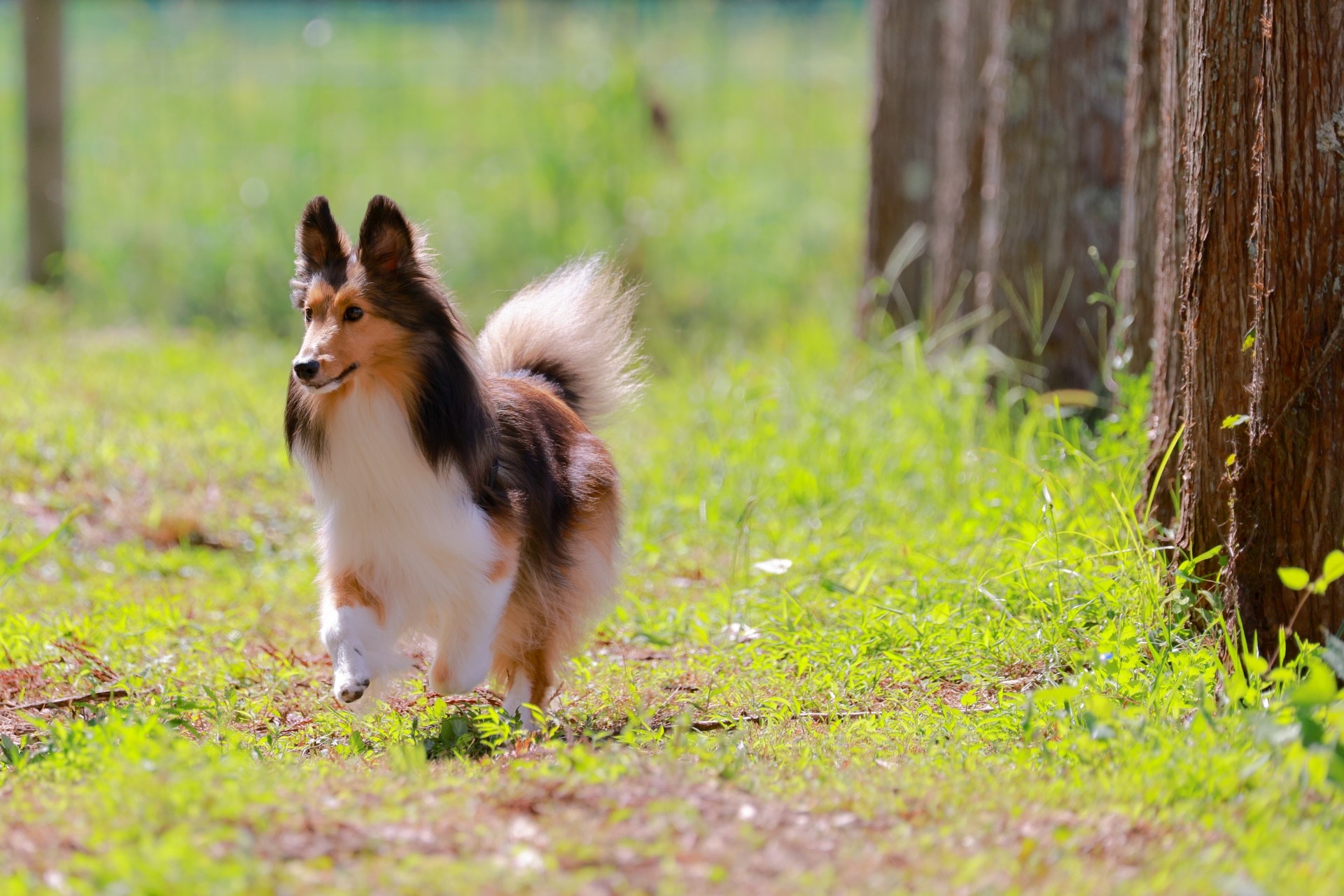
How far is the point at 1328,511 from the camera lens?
3268 millimetres

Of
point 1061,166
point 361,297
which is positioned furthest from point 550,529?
point 1061,166

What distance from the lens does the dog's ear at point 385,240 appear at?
354cm

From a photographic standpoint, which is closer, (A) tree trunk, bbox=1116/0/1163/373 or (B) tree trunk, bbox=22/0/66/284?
(A) tree trunk, bbox=1116/0/1163/373

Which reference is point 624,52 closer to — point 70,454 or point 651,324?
point 651,324

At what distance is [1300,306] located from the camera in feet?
10.8

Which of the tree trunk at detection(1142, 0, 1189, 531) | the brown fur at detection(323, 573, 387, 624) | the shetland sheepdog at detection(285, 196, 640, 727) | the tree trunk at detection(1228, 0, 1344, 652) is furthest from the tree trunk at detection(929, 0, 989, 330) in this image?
the brown fur at detection(323, 573, 387, 624)

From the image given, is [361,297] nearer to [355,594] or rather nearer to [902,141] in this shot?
[355,594]

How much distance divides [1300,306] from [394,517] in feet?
7.57

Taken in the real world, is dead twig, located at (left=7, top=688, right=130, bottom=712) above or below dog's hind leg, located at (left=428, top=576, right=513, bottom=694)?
below

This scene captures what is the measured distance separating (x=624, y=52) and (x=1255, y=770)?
7919 millimetres

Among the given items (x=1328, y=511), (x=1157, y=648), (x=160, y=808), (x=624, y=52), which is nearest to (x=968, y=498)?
(x=1157, y=648)

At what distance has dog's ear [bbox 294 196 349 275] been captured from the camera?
11.8 ft

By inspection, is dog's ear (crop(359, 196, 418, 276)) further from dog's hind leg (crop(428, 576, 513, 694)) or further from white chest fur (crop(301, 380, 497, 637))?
dog's hind leg (crop(428, 576, 513, 694))

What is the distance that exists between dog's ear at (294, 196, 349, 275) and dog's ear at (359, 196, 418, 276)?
8cm
